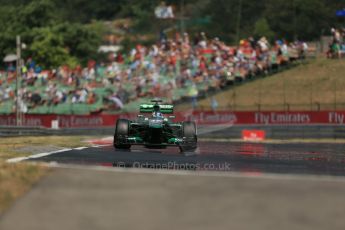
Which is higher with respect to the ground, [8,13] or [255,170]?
[8,13]

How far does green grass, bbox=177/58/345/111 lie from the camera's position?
112ft

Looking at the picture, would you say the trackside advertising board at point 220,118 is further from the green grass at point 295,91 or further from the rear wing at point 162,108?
the rear wing at point 162,108

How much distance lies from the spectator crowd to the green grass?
964mm

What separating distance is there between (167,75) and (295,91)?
872 cm

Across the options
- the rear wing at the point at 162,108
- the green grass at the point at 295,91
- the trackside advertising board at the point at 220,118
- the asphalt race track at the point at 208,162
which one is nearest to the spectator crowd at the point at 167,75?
the green grass at the point at 295,91

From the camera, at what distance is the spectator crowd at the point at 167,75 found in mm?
40000

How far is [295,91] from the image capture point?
3619 cm

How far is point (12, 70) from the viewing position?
2082 inches

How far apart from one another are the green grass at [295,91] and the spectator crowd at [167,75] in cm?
96

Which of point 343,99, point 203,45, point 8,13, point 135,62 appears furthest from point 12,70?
point 343,99

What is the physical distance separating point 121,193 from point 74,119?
31.5 metres

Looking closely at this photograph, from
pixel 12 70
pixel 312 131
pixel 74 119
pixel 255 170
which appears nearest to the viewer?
pixel 255 170

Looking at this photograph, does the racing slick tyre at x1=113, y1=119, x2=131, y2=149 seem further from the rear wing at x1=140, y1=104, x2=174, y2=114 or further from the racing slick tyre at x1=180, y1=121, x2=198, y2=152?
the racing slick tyre at x1=180, y1=121, x2=198, y2=152

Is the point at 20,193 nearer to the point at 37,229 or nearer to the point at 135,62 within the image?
the point at 37,229
